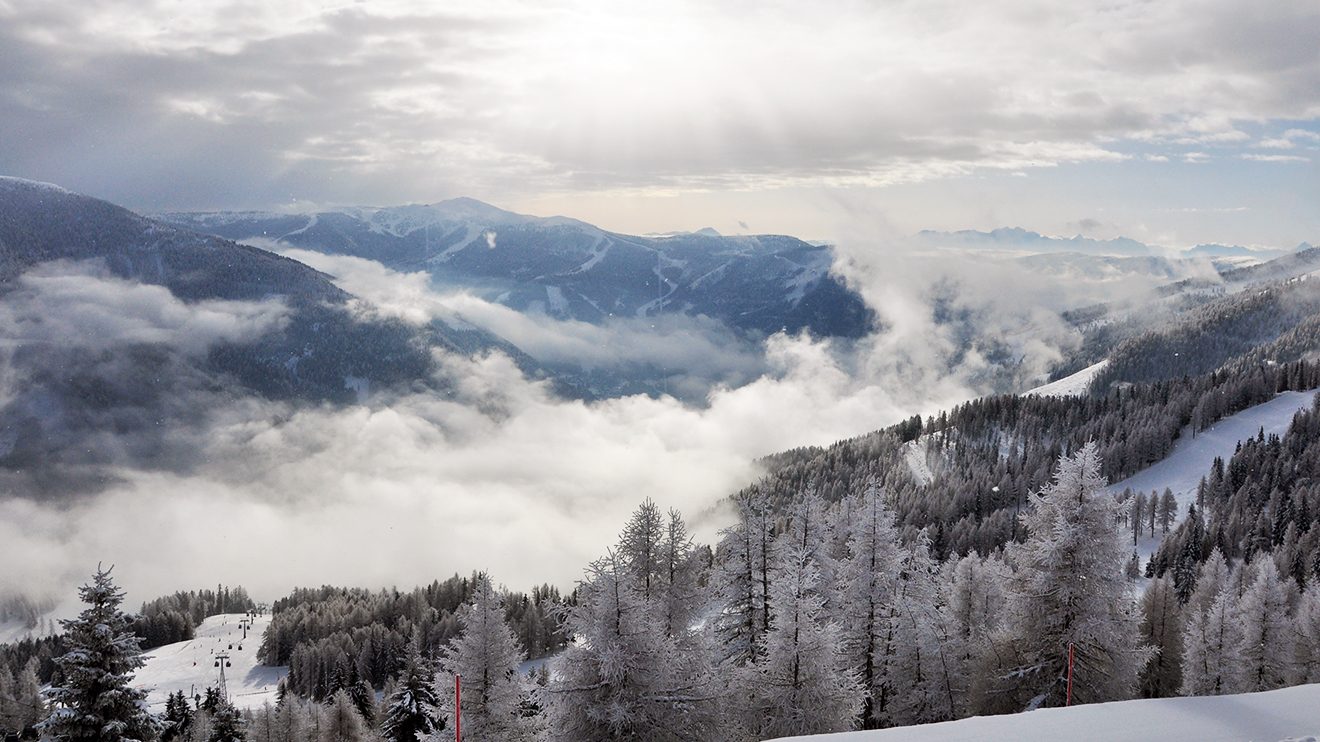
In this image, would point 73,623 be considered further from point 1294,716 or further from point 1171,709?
point 1294,716

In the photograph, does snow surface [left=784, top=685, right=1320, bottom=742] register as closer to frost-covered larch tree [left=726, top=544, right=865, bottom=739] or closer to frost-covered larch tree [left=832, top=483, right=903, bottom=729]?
frost-covered larch tree [left=726, top=544, right=865, bottom=739]

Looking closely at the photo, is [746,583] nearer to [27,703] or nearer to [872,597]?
[872,597]

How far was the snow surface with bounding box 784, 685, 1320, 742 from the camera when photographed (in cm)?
1354

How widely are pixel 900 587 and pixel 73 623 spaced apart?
27167mm

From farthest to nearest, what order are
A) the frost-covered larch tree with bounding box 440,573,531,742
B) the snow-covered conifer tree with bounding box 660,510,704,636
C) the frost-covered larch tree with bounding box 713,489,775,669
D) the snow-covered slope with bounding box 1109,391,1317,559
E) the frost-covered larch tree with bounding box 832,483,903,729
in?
1. the snow-covered slope with bounding box 1109,391,1317,559
2. the frost-covered larch tree with bounding box 713,489,775,669
3. the frost-covered larch tree with bounding box 832,483,903,729
4. the snow-covered conifer tree with bounding box 660,510,704,636
5. the frost-covered larch tree with bounding box 440,573,531,742

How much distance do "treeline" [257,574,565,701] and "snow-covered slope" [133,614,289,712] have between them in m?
4.54

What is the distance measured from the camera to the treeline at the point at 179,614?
157375mm

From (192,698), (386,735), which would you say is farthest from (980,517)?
(192,698)

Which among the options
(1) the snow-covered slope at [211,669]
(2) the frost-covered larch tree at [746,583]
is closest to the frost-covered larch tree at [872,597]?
(2) the frost-covered larch tree at [746,583]

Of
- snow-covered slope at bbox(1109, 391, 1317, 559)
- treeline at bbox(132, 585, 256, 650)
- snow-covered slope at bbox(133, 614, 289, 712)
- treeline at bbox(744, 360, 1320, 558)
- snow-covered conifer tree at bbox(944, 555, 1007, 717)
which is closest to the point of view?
snow-covered conifer tree at bbox(944, 555, 1007, 717)

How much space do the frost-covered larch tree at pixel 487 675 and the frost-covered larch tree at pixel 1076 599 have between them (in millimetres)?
16223

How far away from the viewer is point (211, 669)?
452ft

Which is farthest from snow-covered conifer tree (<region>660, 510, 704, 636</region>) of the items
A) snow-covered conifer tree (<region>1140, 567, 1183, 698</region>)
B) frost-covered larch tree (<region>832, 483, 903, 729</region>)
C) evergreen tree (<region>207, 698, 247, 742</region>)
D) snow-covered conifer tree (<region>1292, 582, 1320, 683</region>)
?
evergreen tree (<region>207, 698, 247, 742</region>)

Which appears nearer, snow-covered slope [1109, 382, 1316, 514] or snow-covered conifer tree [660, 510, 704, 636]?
snow-covered conifer tree [660, 510, 704, 636]
